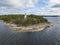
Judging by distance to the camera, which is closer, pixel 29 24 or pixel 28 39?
pixel 28 39

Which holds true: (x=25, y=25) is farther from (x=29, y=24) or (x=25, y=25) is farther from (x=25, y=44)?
(x=25, y=44)

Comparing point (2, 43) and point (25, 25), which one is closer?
point (2, 43)

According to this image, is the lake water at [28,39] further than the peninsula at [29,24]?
No

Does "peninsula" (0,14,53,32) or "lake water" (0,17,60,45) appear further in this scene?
"peninsula" (0,14,53,32)

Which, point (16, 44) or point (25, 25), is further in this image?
point (25, 25)

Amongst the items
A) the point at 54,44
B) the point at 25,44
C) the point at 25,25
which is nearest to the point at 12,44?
the point at 25,44

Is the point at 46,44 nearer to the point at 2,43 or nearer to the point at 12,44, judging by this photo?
the point at 12,44

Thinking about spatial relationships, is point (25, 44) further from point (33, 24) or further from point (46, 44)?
point (33, 24)

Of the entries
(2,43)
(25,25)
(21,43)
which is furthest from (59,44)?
(25,25)
